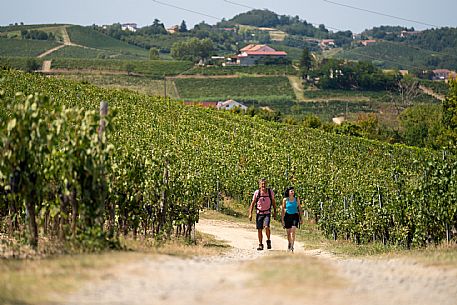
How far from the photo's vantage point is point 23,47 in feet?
404

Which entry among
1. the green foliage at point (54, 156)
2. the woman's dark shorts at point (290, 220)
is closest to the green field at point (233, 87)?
the woman's dark shorts at point (290, 220)

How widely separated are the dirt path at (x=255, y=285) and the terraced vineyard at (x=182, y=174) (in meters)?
2.80

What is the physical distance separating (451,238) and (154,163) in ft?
25.5

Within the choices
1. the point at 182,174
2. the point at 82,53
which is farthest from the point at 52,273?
the point at 82,53

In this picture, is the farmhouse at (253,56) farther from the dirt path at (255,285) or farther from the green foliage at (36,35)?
the dirt path at (255,285)

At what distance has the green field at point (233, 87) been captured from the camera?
328ft

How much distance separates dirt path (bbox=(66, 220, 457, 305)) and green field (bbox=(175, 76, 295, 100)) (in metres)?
87.7

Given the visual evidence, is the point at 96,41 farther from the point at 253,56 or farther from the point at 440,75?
the point at 440,75

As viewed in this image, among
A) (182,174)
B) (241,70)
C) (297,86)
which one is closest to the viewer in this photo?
(182,174)

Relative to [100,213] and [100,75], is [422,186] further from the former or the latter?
[100,75]

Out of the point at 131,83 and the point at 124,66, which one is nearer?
the point at 131,83

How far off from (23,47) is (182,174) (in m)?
108

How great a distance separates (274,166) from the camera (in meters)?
33.9

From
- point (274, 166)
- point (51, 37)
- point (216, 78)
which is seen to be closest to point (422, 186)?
point (274, 166)
